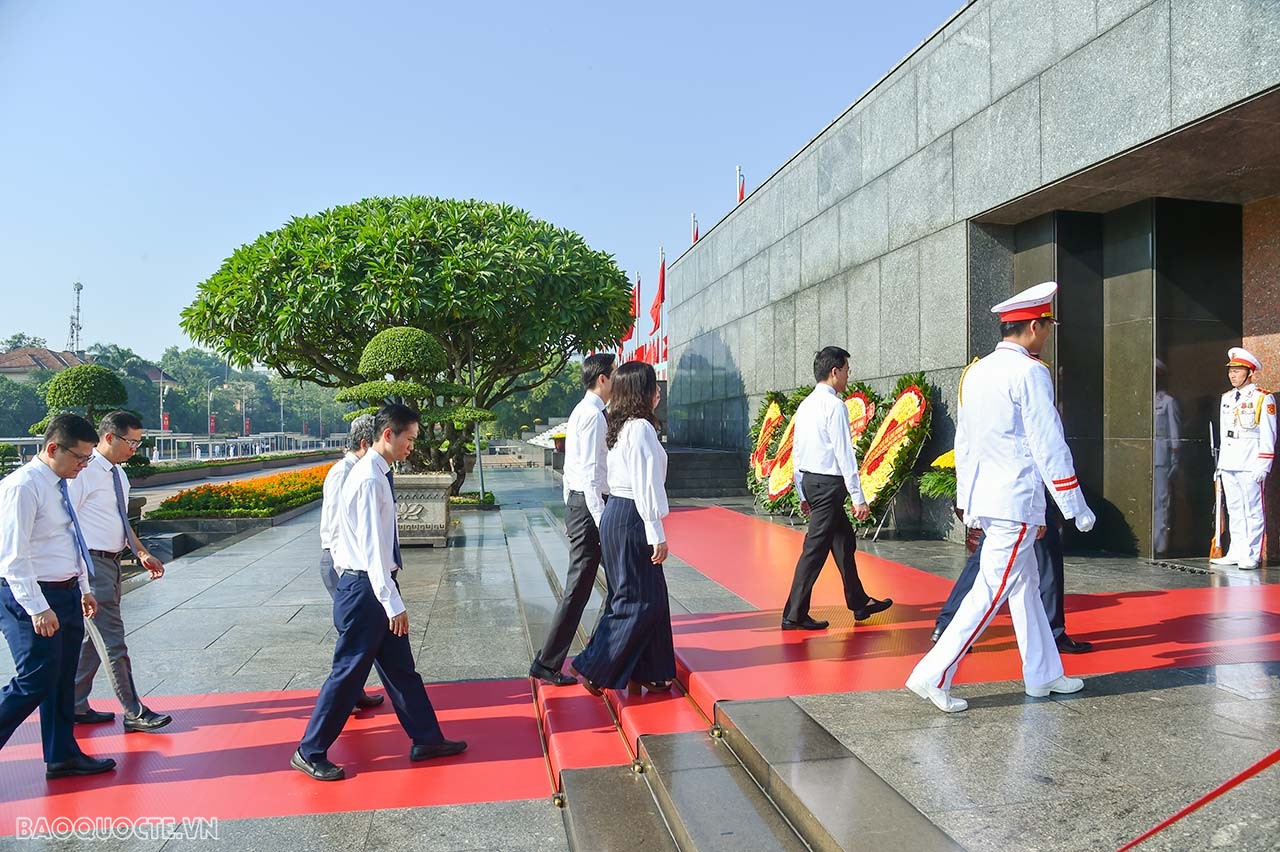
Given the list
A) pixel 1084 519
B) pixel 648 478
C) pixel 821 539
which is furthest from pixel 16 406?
pixel 1084 519

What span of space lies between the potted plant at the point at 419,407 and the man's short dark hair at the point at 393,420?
6349mm

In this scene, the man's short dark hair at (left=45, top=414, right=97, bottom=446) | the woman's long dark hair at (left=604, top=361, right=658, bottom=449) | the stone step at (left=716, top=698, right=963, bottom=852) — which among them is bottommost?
the stone step at (left=716, top=698, right=963, bottom=852)

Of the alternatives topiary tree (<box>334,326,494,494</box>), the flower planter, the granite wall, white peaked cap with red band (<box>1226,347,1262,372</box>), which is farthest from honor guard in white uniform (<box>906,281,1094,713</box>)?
topiary tree (<box>334,326,494,494</box>)

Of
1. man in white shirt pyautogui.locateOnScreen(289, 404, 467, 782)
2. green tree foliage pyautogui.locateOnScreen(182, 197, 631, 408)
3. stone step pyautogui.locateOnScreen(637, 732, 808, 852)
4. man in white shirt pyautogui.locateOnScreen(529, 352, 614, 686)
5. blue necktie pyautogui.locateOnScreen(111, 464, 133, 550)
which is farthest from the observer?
green tree foliage pyautogui.locateOnScreen(182, 197, 631, 408)

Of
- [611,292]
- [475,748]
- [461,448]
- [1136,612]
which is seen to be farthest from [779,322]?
[475,748]

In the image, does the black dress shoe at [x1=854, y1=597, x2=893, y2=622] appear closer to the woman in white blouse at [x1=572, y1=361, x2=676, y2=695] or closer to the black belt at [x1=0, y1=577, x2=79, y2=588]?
the woman in white blouse at [x1=572, y1=361, x2=676, y2=695]

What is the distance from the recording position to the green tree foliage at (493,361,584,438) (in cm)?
5247

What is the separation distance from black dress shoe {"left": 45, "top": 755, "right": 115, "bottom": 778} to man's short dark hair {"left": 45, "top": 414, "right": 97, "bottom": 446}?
1.32m

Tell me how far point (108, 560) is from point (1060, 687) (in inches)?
181

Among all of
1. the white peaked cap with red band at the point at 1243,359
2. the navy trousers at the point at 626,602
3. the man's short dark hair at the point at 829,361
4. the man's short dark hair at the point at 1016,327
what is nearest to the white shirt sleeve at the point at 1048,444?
the man's short dark hair at the point at 1016,327

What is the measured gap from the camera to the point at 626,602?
4.18m

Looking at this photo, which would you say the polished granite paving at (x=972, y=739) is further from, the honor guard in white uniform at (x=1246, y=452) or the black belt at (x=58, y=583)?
the black belt at (x=58, y=583)

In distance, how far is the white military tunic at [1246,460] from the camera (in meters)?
6.87

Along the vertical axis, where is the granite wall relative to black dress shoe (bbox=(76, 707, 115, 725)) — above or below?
above
